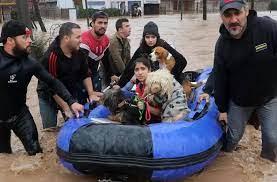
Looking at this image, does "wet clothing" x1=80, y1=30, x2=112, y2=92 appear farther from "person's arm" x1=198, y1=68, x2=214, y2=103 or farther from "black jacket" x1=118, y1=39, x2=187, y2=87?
"person's arm" x1=198, y1=68, x2=214, y2=103

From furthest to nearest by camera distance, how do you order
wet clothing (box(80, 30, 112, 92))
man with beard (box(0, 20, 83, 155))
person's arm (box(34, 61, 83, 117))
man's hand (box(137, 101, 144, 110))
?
1. wet clothing (box(80, 30, 112, 92))
2. person's arm (box(34, 61, 83, 117))
3. man with beard (box(0, 20, 83, 155))
4. man's hand (box(137, 101, 144, 110))

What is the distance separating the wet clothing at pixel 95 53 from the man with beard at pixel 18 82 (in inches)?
50.7

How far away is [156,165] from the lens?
13.3 ft

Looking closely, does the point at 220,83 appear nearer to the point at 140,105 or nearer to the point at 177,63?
the point at 140,105

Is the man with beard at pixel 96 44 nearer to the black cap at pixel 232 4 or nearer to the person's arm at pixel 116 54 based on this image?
the person's arm at pixel 116 54

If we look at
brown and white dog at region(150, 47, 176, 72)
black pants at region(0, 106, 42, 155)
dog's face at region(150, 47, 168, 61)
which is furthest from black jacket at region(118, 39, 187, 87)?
black pants at region(0, 106, 42, 155)

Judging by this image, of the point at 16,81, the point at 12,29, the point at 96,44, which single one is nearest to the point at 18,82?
the point at 16,81

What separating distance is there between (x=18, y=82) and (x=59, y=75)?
707 millimetres

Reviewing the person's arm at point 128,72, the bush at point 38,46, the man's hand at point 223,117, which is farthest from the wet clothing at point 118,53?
the bush at point 38,46

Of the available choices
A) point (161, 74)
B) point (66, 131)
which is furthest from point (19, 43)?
point (161, 74)

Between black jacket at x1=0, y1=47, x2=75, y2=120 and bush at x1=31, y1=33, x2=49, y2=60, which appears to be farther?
bush at x1=31, y1=33, x2=49, y2=60

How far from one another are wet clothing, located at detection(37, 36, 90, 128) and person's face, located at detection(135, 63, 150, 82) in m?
0.95

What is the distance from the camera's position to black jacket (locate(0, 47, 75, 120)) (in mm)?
4891

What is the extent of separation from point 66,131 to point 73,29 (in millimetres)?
1390
